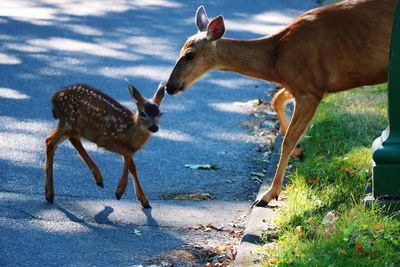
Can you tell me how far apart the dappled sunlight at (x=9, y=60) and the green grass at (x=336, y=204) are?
405cm

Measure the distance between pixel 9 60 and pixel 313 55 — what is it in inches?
206

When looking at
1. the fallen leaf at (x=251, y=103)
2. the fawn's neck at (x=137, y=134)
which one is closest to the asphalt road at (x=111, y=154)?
the fallen leaf at (x=251, y=103)

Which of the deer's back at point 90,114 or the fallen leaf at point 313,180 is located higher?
the deer's back at point 90,114

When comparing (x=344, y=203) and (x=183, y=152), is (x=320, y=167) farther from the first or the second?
(x=183, y=152)

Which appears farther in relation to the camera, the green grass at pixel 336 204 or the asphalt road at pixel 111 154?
the asphalt road at pixel 111 154

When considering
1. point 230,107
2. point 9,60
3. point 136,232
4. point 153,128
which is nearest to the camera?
point 136,232

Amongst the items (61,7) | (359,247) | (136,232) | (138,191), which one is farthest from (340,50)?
(61,7)

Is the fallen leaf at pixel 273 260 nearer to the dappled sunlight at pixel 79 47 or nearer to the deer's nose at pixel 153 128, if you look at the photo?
the deer's nose at pixel 153 128

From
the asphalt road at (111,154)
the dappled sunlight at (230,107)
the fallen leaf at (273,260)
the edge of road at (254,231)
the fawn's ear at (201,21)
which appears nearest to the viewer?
the fallen leaf at (273,260)

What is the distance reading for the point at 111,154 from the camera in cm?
859

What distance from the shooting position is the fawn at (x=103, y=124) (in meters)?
7.15

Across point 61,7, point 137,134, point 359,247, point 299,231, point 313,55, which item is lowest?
point 61,7

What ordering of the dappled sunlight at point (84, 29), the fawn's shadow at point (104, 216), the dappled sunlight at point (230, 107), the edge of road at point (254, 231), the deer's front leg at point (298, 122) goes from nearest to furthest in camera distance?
the edge of road at point (254, 231), the fawn's shadow at point (104, 216), the deer's front leg at point (298, 122), the dappled sunlight at point (230, 107), the dappled sunlight at point (84, 29)

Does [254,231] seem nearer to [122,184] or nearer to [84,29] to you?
[122,184]
